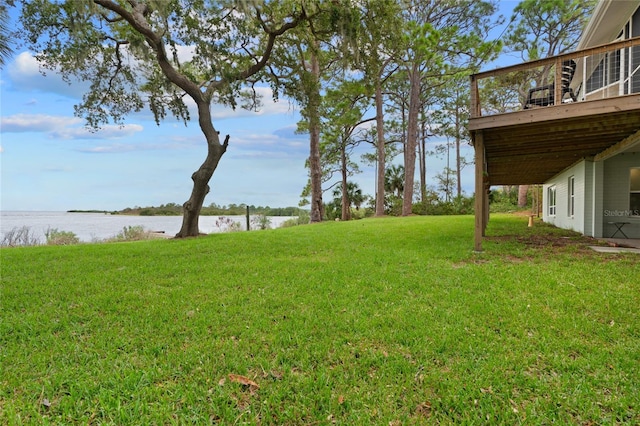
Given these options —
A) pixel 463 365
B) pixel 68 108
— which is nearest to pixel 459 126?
pixel 68 108

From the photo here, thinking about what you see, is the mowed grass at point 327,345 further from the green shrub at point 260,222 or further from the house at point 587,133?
the green shrub at point 260,222

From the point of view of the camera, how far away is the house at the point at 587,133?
16.7 feet

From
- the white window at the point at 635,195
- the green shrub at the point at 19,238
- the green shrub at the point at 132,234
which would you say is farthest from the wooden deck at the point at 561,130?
the green shrub at the point at 19,238

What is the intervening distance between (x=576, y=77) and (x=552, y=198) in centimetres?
512

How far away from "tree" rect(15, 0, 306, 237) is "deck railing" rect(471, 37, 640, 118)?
239 inches

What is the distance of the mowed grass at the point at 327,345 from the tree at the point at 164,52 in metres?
6.38

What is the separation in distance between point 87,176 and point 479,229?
33.0 ft

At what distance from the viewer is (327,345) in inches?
106

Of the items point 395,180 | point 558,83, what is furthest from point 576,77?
point 395,180

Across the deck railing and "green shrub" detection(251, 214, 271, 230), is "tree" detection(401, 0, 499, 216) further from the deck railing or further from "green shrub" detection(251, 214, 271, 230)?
"green shrub" detection(251, 214, 271, 230)

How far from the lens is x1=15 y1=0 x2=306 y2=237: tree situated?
860 cm

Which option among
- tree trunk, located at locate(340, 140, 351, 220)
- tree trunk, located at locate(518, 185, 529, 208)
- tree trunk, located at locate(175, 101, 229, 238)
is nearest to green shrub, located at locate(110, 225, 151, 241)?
tree trunk, located at locate(175, 101, 229, 238)

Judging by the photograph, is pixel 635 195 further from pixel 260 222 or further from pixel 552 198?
pixel 260 222

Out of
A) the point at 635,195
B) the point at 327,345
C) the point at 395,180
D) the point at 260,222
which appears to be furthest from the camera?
the point at 395,180
